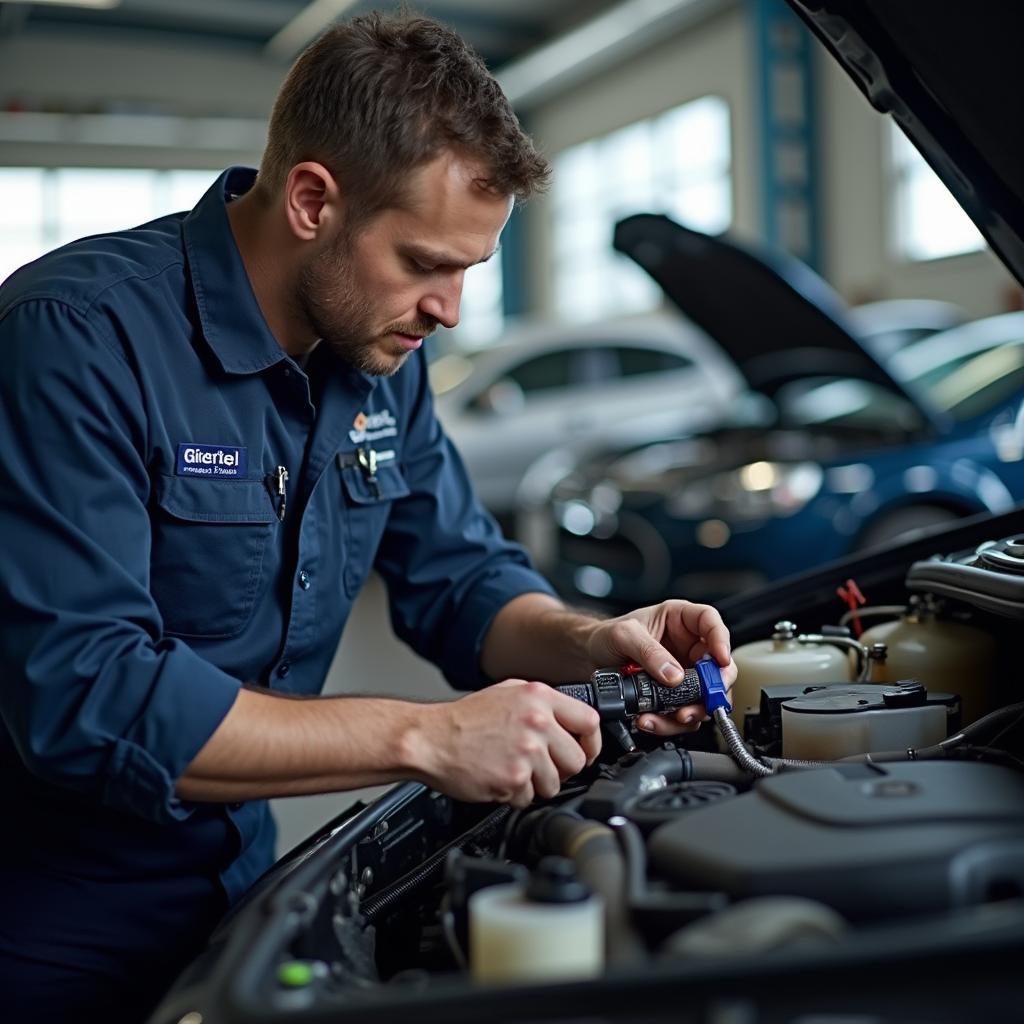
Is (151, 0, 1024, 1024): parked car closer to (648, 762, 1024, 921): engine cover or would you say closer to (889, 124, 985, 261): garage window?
(648, 762, 1024, 921): engine cover

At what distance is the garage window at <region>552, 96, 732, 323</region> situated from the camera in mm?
12008

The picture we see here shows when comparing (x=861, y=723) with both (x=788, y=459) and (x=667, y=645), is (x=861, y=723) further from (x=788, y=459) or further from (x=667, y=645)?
(x=788, y=459)

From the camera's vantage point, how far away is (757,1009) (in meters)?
0.69

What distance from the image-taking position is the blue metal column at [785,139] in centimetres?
1058

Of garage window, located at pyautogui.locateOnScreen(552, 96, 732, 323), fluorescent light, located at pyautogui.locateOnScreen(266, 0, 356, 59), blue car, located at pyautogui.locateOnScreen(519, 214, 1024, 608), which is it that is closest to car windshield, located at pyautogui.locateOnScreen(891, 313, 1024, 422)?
blue car, located at pyautogui.locateOnScreen(519, 214, 1024, 608)

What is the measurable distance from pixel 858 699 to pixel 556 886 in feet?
1.96

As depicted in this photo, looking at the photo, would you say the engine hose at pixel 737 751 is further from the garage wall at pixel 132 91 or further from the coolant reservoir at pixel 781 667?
the garage wall at pixel 132 91

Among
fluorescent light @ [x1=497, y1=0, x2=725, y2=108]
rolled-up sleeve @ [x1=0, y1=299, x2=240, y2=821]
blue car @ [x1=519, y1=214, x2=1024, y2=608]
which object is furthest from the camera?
fluorescent light @ [x1=497, y1=0, x2=725, y2=108]

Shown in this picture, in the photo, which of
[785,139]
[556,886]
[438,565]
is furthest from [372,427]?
[785,139]

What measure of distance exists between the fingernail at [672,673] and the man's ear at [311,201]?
0.64 metres

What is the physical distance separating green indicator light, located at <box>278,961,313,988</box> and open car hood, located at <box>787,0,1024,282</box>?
1053 millimetres

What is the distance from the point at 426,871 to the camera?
1.22 m

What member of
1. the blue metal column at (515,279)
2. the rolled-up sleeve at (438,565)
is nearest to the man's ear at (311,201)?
the rolled-up sleeve at (438,565)

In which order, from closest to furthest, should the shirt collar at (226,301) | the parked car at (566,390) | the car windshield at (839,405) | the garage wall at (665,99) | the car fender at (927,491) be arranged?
the shirt collar at (226,301), the car fender at (927,491), the car windshield at (839,405), the parked car at (566,390), the garage wall at (665,99)
